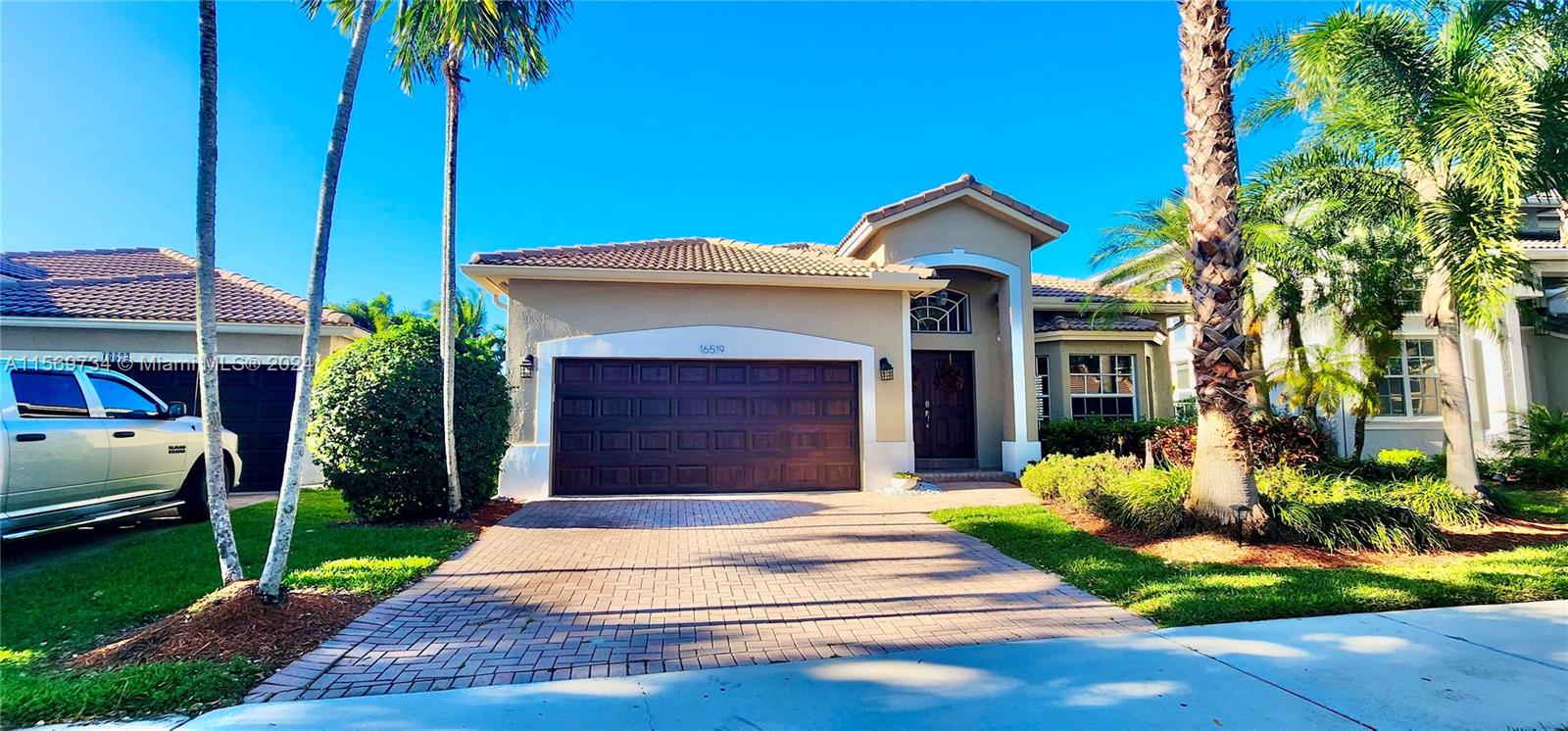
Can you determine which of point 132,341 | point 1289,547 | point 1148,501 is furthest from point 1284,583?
point 132,341

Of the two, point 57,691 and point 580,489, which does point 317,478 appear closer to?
point 580,489

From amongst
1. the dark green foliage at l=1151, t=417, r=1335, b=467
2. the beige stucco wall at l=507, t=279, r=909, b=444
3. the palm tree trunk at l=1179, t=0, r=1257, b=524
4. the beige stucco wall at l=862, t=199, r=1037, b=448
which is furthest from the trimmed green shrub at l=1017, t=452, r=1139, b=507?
the beige stucco wall at l=862, t=199, r=1037, b=448

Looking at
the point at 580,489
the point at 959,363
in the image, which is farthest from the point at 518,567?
the point at 959,363

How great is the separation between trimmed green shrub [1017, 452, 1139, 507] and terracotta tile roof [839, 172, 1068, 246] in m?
5.20

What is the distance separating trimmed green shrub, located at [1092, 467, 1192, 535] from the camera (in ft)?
23.9

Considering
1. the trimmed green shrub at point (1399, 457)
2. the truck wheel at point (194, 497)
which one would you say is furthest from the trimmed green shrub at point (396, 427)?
the trimmed green shrub at point (1399, 457)

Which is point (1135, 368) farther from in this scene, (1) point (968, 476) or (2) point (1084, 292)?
(1) point (968, 476)

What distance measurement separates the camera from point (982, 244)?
13.8 metres

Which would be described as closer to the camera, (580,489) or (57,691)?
(57,691)

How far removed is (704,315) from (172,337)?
28.3 ft

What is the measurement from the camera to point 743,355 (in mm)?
11469

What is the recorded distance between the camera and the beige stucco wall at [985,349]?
14.1 metres

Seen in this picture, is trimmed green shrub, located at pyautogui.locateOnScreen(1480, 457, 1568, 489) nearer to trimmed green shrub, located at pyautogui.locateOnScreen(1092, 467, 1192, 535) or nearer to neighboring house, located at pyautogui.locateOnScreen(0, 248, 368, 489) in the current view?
trimmed green shrub, located at pyautogui.locateOnScreen(1092, 467, 1192, 535)

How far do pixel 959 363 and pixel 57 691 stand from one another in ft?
44.1
